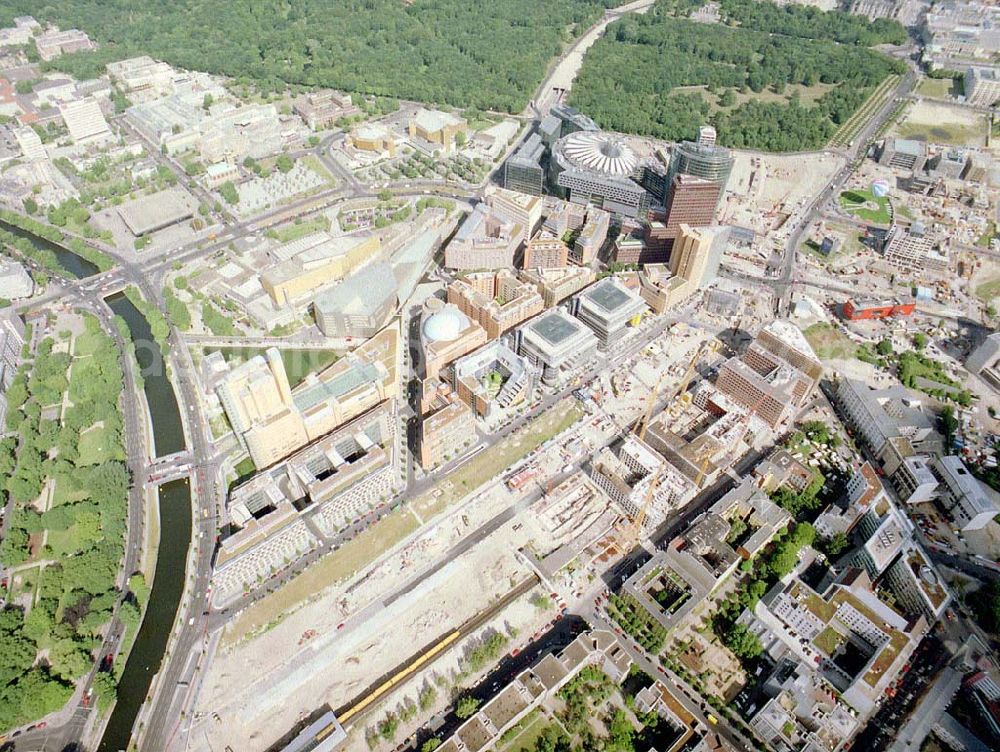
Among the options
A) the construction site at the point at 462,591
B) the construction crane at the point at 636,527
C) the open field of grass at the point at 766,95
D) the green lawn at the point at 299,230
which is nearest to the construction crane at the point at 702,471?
the construction site at the point at 462,591

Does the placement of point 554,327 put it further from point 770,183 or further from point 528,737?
point 770,183

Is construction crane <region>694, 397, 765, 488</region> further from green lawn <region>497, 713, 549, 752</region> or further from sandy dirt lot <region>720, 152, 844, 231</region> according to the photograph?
sandy dirt lot <region>720, 152, 844, 231</region>

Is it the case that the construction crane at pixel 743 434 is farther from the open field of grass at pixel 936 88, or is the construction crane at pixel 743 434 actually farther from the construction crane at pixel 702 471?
the open field of grass at pixel 936 88

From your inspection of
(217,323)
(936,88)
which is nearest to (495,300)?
(217,323)

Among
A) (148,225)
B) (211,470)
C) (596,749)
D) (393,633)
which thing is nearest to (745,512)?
(596,749)

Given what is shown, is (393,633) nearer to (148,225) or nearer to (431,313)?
(431,313)

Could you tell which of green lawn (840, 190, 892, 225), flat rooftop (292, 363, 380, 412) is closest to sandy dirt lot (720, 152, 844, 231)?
green lawn (840, 190, 892, 225)

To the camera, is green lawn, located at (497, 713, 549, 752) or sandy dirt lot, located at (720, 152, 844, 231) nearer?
green lawn, located at (497, 713, 549, 752)

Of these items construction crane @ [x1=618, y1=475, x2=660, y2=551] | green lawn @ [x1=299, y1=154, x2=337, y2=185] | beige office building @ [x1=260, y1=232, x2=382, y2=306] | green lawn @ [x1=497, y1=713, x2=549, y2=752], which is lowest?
green lawn @ [x1=497, y1=713, x2=549, y2=752]
